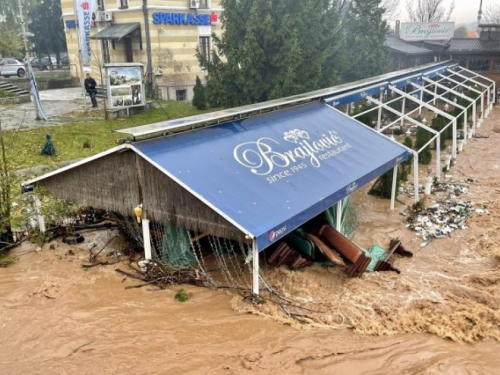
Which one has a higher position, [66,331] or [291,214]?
[291,214]

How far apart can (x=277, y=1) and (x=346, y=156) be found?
41.9 ft

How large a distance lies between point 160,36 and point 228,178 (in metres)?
22.8

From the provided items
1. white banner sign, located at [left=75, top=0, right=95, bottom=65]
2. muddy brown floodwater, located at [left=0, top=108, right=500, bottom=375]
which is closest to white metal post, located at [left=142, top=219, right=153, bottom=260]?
muddy brown floodwater, located at [left=0, top=108, right=500, bottom=375]

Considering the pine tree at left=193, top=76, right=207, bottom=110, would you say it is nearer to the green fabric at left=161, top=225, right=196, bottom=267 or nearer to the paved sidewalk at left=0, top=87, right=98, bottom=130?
the paved sidewalk at left=0, top=87, right=98, bottom=130

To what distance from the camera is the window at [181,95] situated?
3098cm

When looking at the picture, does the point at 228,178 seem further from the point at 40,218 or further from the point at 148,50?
the point at 148,50

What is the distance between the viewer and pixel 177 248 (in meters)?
9.52

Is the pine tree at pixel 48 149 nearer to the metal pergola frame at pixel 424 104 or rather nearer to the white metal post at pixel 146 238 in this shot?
the white metal post at pixel 146 238

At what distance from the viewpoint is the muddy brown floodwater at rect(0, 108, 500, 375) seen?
7.00 metres

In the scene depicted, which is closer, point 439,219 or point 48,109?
point 439,219

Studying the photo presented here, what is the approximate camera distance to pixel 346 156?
1169cm

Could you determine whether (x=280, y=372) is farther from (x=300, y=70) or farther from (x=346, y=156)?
(x=300, y=70)

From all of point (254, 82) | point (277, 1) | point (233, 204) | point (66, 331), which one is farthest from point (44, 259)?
point (277, 1)

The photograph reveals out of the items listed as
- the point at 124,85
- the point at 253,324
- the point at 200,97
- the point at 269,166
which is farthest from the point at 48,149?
the point at 253,324
